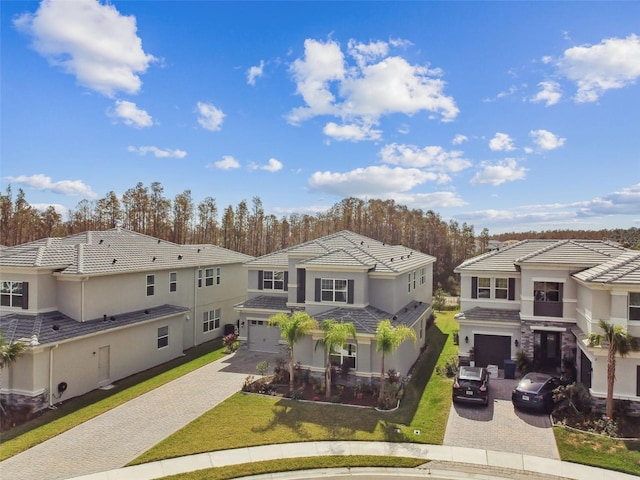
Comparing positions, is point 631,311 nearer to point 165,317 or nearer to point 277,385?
point 277,385

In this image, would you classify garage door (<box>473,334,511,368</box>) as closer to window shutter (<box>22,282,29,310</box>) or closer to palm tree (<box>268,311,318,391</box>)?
palm tree (<box>268,311,318,391</box>)

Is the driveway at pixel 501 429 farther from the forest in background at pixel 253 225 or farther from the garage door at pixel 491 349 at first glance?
the forest in background at pixel 253 225

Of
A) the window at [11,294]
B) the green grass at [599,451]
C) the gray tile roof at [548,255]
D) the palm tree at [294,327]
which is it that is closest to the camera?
the green grass at [599,451]

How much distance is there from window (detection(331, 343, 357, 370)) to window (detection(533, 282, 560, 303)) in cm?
967

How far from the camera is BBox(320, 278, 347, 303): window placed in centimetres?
2077

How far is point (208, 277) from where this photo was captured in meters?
28.5

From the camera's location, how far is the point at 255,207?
59.5m

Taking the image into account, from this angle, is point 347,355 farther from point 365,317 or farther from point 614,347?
point 614,347

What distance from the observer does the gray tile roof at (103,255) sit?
61.7ft

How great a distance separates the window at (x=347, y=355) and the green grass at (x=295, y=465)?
20.8 ft

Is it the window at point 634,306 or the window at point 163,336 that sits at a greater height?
the window at point 634,306

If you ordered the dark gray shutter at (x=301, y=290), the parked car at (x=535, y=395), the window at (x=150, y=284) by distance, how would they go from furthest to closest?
the dark gray shutter at (x=301, y=290) → the window at (x=150, y=284) → the parked car at (x=535, y=395)

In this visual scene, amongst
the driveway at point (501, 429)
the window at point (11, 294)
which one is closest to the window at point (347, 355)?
the driveway at point (501, 429)

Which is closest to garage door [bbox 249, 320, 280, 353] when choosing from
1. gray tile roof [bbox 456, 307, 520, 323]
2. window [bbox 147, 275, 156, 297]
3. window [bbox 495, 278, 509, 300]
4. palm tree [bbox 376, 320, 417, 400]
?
window [bbox 147, 275, 156, 297]
